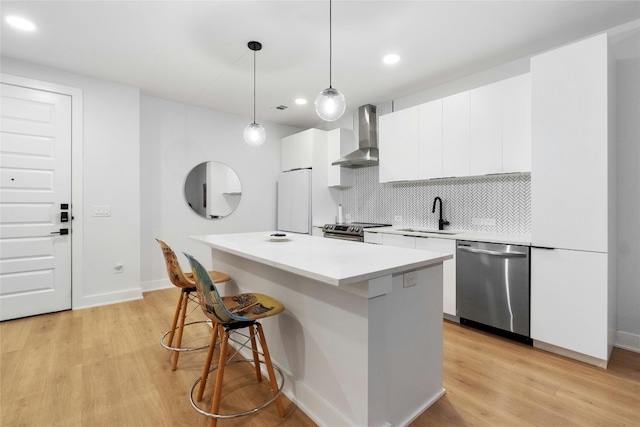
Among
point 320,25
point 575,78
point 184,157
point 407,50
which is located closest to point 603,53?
point 575,78

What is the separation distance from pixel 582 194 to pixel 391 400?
2017 millimetres

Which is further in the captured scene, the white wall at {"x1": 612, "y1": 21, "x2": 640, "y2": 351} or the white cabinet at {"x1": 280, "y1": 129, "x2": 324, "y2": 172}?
the white cabinet at {"x1": 280, "y1": 129, "x2": 324, "y2": 172}

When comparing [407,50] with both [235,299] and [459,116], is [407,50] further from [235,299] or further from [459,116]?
[235,299]

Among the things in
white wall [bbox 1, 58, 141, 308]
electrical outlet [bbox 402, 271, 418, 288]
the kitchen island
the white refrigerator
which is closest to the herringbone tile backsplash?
the white refrigerator

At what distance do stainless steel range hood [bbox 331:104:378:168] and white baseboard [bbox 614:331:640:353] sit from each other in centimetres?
303

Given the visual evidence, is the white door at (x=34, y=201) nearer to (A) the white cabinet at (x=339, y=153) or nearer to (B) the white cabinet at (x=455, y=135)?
(A) the white cabinet at (x=339, y=153)

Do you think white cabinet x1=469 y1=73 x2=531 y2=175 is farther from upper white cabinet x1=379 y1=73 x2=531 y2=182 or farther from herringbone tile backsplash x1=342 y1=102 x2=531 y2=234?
herringbone tile backsplash x1=342 y1=102 x2=531 y2=234

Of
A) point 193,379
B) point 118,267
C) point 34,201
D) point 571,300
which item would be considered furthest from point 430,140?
point 34,201

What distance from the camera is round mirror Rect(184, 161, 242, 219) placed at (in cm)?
469

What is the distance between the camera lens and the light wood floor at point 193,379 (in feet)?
5.65

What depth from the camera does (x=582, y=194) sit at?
7.45 feet

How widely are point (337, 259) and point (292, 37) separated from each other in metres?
2.07

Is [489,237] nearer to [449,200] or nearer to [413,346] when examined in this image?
[449,200]

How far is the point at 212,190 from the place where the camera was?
4.86 metres
